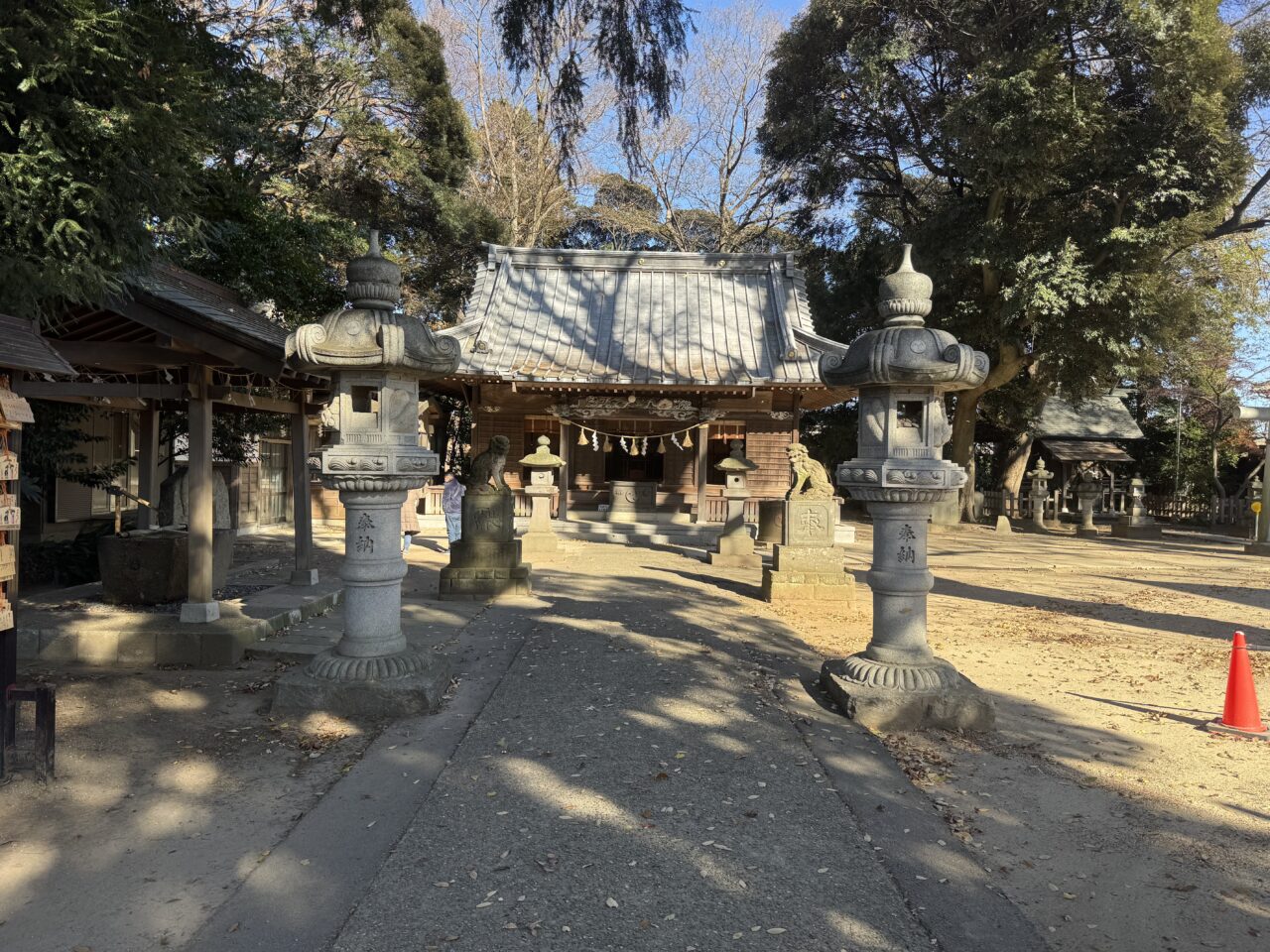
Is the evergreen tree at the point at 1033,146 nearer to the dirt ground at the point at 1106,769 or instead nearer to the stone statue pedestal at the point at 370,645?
the dirt ground at the point at 1106,769

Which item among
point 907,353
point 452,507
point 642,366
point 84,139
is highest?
point 642,366

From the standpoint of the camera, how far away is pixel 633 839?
343 cm

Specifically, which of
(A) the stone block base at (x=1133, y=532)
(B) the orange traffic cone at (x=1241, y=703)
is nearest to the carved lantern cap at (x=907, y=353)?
(B) the orange traffic cone at (x=1241, y=703)

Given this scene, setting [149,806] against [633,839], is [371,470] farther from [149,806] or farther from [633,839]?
[633,839]

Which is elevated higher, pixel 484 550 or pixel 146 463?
pixel 146 463

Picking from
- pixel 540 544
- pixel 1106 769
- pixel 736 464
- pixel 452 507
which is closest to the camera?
pixel 1106 769

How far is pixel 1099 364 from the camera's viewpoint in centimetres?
1856

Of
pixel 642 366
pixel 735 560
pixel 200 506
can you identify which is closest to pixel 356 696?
pixel 200 506

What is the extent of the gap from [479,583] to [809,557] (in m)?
4.31

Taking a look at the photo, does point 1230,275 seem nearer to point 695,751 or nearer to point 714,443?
point 714,443

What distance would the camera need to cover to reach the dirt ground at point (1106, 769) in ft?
10.2

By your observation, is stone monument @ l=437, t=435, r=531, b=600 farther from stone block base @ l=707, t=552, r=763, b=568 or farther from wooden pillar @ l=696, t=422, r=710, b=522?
wooden pillar @ l=696, t=422, r=710, b=522

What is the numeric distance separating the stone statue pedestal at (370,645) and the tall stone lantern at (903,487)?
305cm

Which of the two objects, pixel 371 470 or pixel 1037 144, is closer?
pixel 371 470
